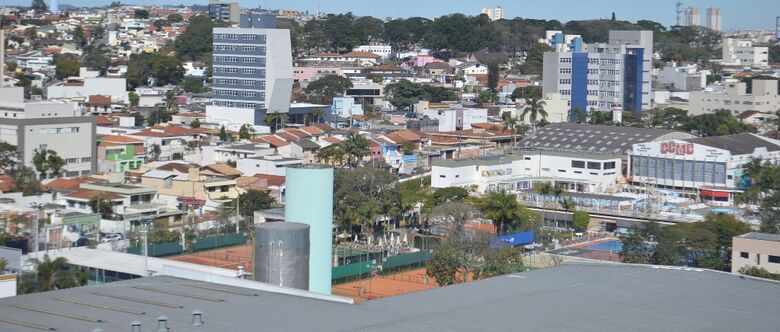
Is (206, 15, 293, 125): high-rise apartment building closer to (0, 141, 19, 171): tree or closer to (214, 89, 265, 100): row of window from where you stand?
(214, 89, 265, 100): row of window

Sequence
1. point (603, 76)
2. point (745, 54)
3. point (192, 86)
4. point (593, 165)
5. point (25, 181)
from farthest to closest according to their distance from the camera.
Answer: point (745, 54) < point (192, 86) < point (603, 76) < point (593, 165) < point (25, 181)

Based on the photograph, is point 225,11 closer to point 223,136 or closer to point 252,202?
point 223,136

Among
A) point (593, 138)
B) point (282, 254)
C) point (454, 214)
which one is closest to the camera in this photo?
point (282, 254)

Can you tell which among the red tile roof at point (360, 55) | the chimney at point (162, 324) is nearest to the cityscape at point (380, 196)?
the chimney at point (162, 324)

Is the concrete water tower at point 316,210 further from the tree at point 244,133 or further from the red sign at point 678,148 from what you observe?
the tree at point 244,133

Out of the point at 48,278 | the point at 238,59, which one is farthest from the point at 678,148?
the point at 48,278

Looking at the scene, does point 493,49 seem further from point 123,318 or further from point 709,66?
point 123,318

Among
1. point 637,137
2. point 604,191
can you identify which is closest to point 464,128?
point 637,137
